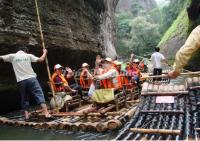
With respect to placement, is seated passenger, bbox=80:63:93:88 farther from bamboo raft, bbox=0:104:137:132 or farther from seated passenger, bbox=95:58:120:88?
bamboo raft, bbox=0:104:137:132

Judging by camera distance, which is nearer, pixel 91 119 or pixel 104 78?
pixel 91 119

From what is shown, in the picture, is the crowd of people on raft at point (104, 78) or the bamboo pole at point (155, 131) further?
the crowd of people on raft at point (104, 78)

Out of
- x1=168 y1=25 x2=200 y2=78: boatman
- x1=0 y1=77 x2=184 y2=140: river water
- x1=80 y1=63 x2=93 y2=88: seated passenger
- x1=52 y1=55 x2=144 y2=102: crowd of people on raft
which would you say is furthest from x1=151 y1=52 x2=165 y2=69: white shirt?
x1=168 y1=25 x2=200 y2=78: boatman

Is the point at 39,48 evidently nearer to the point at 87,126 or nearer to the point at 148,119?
the point at 87,126

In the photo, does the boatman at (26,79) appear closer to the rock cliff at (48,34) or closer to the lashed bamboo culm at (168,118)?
the rock cliff at (48,34)

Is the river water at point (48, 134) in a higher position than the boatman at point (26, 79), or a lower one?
lower

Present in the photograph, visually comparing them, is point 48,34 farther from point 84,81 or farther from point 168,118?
point 168,118

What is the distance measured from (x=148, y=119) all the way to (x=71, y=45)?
9.38 meters

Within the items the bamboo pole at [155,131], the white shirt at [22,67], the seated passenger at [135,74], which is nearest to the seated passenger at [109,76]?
the white shirt at [22,67]

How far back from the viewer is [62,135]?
692 centimetres

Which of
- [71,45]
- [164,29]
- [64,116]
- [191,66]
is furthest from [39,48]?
[164,29]

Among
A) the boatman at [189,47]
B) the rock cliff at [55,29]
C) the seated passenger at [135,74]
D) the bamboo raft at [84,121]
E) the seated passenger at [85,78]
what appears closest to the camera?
the boatman at [189,47]

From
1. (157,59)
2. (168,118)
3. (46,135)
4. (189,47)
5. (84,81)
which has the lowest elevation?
(46,135)

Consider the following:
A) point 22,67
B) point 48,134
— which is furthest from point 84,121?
point 22,67
